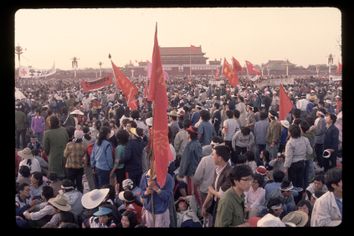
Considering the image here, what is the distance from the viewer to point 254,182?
407 cm

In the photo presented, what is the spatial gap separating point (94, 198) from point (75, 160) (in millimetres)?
1185

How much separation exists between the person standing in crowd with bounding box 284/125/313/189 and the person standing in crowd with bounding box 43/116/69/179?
1.78 m

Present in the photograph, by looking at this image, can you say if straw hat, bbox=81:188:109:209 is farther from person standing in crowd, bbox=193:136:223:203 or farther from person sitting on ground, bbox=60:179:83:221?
person standing in crowd, bbox=193:136:223:203

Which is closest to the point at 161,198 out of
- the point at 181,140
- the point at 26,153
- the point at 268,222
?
the point at 268,222

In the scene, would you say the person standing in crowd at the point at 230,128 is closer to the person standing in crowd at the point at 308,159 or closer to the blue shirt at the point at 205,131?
the blue shirt at the point at 205,131

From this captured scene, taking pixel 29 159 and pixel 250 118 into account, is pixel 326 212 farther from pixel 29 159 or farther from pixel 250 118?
pixel 250 118

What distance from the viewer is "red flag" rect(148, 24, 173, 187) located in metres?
2.96

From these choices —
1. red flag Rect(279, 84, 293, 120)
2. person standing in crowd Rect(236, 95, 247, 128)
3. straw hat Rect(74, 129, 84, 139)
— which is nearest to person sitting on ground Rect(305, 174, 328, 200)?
red flag Rect(279, 84, 293, 120)

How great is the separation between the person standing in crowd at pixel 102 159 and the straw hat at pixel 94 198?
949 mm

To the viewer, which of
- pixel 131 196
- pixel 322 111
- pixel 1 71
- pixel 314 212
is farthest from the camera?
pixel 322 111

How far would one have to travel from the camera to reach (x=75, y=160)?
16.3ft
